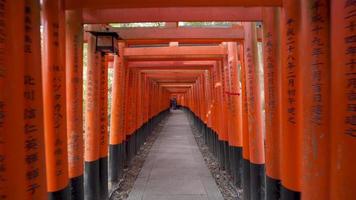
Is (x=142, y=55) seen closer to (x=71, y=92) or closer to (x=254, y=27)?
(x=254, y=27)

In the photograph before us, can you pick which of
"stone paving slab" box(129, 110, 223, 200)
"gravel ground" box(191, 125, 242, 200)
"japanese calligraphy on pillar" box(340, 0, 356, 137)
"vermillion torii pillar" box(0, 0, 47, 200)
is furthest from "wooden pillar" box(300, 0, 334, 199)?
"gravel ground" box(191, 125, 242, 200)

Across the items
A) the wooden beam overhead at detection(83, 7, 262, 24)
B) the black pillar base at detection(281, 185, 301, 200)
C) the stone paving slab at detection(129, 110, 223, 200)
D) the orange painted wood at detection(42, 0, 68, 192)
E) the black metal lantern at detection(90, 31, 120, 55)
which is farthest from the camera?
the stone paving slab at detection(129, 110, 223, 200)

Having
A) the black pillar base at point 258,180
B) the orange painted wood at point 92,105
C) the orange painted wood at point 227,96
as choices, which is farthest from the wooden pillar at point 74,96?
the orange painted wood at point 227,96

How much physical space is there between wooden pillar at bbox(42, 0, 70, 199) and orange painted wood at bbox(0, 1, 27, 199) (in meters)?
0.96

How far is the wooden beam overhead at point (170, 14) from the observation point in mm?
4410

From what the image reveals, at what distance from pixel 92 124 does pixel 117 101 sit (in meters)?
2.57

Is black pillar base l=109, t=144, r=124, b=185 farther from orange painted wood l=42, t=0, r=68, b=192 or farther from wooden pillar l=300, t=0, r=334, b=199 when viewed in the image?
wooden pillar l=300, t=0, r=334, b=199

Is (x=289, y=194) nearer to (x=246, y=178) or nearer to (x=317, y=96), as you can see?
(x=317, y=96)

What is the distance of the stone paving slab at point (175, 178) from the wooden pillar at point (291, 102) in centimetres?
363

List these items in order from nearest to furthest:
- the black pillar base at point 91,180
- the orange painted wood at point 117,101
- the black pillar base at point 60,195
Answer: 1. the black pillar base at point 60,195
2. the black pillar base at point 91,180
3. the orange painted wood at point 117,101

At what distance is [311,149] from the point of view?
216cm

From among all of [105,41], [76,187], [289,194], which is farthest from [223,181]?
[289,194]

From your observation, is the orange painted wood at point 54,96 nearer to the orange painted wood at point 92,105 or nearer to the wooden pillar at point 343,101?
the orange painted wood at point 92,105

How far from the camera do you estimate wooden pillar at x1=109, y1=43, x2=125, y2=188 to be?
7.59m
